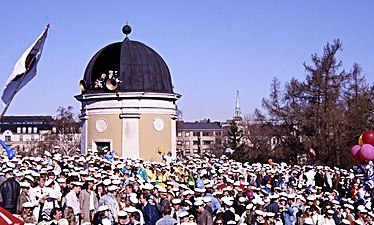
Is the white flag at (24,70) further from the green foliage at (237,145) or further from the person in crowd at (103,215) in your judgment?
the green foliage at (237,145)

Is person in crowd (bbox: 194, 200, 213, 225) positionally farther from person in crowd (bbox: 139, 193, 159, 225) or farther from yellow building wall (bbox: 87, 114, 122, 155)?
yellow building wall (bbox: 87, 114, 122, 155)

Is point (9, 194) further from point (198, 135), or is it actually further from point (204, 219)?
point (198, 135)

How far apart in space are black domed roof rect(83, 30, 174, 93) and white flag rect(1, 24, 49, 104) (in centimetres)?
2530

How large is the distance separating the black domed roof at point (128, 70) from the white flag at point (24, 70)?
2530 cm

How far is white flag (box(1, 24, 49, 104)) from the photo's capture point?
10.4 meters

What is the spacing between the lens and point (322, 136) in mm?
41688

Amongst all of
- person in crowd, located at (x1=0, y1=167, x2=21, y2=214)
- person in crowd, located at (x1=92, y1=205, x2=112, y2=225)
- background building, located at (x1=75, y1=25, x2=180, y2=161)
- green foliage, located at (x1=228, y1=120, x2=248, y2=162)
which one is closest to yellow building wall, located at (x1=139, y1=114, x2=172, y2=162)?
background building, located at (x1=75, y1=25, x2=180, y2=161)

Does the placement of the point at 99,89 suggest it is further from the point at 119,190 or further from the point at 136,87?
the point at 119,190

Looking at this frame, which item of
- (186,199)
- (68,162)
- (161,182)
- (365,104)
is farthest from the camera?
(365,104)

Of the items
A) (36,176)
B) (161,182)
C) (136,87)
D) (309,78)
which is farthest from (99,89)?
(36,176)

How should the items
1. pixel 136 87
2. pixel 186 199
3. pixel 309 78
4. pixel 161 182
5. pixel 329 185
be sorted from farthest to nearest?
pixel 309 78 < pixel 136 87 < pixel 329 185 < pixel 161 182 < pixel 186 199

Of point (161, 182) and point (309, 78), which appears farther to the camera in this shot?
point (309, 78)

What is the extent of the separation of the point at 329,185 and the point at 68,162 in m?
9.68

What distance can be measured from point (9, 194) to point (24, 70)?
4716mm
